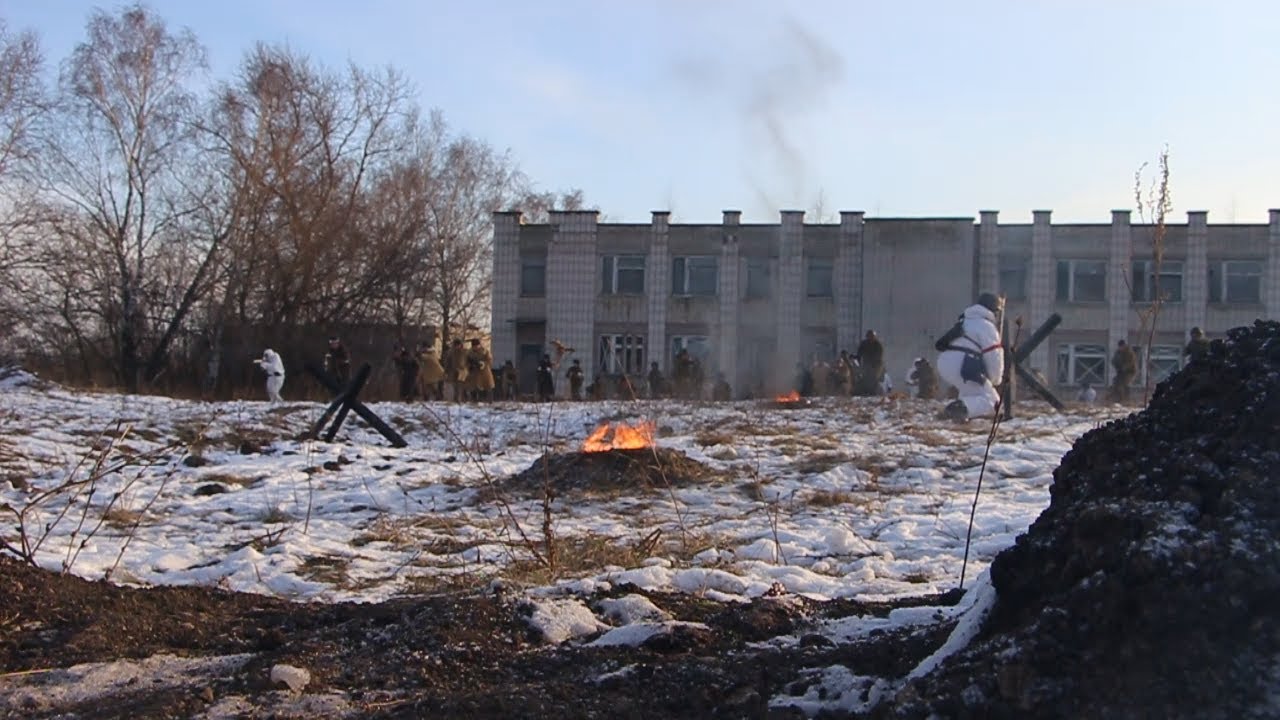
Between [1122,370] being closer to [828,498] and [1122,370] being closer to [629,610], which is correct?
[828,498]

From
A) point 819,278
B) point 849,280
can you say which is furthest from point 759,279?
point 849,280

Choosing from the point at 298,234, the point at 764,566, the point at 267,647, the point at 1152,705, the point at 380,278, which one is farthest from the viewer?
the point at 380,278

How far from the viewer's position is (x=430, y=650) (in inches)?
176

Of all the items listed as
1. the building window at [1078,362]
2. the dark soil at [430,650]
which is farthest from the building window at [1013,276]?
the dark soil at [430,650]

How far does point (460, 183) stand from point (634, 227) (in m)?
10.8

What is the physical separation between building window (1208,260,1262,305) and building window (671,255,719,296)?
18.0 meters

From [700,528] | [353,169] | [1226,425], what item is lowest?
[700,528]

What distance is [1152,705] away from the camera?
2691 mm

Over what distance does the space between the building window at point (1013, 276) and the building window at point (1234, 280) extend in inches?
260

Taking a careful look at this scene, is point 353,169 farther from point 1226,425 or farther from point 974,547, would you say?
point 1226,425

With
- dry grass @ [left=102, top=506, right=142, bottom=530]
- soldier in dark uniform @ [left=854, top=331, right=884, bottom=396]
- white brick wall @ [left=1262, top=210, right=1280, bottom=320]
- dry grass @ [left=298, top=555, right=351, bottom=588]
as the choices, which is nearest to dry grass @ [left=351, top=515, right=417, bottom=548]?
dry grass @ [left=298, top=555, right=351, bottom=588]

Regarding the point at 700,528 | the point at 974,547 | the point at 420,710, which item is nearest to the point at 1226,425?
the point at 420,710

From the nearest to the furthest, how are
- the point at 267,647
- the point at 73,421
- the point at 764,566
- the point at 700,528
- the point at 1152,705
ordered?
the point at 1152,705 → the point at 267,647 → the point at 764,566 → the point at 700,528 → the point at 73,421

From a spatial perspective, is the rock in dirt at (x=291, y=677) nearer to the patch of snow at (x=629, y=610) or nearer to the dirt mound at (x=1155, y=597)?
the patch of snow at (x=629, y=610)
